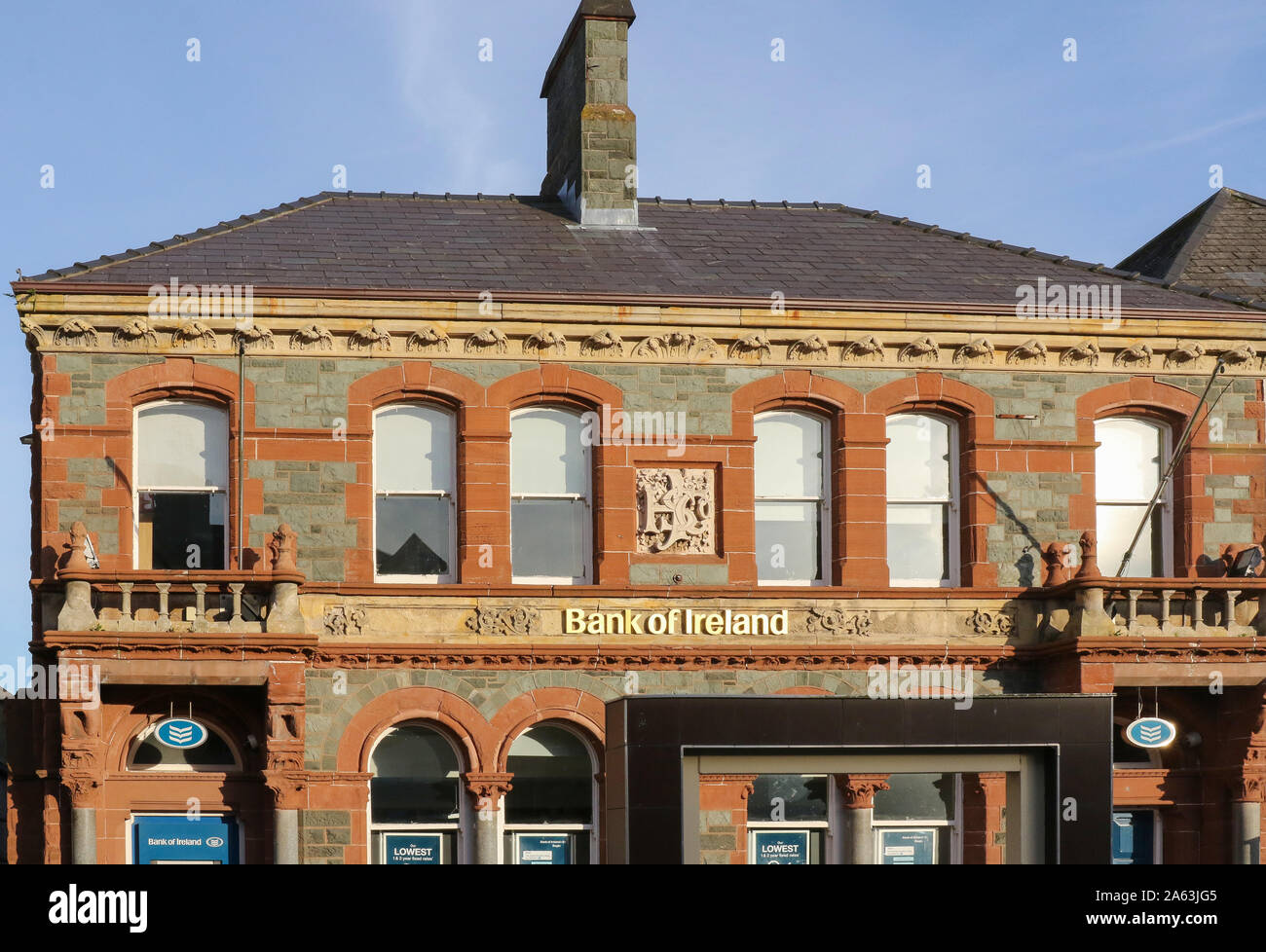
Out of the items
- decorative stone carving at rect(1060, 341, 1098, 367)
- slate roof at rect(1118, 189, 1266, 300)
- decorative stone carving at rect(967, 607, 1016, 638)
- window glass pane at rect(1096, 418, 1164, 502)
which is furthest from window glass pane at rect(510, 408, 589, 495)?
slate roof at rect(1118, 189, 1266, 300)

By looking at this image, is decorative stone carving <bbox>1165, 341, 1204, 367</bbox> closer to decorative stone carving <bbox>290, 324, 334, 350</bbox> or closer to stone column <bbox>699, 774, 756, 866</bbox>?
stone column <bbox>699, 774, 756, 866</bbox>

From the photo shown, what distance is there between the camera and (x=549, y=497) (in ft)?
80.7

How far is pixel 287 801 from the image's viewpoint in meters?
22.6

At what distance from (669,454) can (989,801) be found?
591 cm

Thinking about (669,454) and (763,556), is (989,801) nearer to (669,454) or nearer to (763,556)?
(763,556)

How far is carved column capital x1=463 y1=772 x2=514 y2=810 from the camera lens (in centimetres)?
2353

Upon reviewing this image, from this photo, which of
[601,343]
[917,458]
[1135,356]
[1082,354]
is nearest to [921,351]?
[917,458]

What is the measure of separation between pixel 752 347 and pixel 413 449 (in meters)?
4.48

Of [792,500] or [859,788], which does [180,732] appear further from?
[859,788]

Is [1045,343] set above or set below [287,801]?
above

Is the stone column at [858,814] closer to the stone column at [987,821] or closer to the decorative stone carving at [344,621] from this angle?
the stone column at [987,821]

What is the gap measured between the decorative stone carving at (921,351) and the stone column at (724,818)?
5.81 meters
